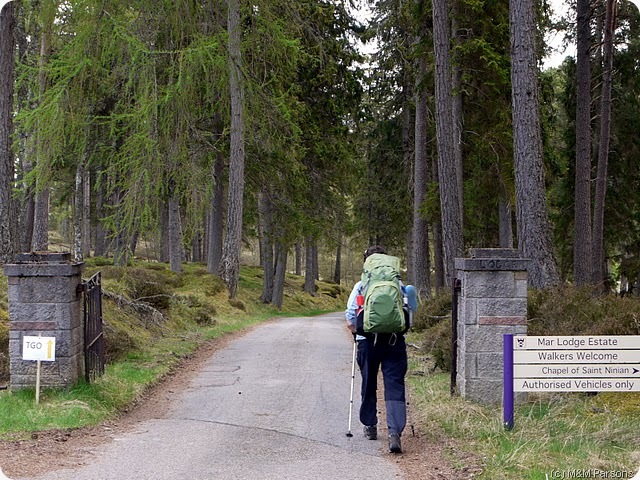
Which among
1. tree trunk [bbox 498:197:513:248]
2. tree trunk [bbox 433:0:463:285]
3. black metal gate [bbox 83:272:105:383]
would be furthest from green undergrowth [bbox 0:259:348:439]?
tree trunk [bbox 498:197:513:248]

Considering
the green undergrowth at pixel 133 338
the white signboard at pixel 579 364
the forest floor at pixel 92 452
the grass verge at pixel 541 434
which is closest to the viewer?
the grass verge at pixel 541 434

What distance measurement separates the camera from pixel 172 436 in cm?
714

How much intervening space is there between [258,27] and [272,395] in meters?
12.8

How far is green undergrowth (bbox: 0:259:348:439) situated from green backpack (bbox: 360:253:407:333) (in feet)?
10.7

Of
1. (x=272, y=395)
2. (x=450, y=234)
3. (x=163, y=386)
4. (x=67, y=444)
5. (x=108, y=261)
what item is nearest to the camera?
(x=67, y=444)

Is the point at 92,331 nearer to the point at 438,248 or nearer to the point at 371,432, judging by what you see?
the point at 371,432

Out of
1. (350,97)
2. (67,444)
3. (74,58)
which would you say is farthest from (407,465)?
(350,97)

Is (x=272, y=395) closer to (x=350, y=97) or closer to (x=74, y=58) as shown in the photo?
(x=74, y=58)

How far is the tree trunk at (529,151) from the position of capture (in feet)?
40.8

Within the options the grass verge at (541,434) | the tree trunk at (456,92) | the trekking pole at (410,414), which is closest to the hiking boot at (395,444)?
the grass verge at (541,434)

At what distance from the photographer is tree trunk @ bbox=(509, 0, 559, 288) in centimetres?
1242

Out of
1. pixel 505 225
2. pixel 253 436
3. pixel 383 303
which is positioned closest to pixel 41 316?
pixel 253 436

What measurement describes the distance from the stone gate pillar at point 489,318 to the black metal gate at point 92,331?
15.4 feet

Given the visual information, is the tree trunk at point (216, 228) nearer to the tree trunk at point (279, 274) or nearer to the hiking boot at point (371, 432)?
the tree trunk at point (279, 274)
